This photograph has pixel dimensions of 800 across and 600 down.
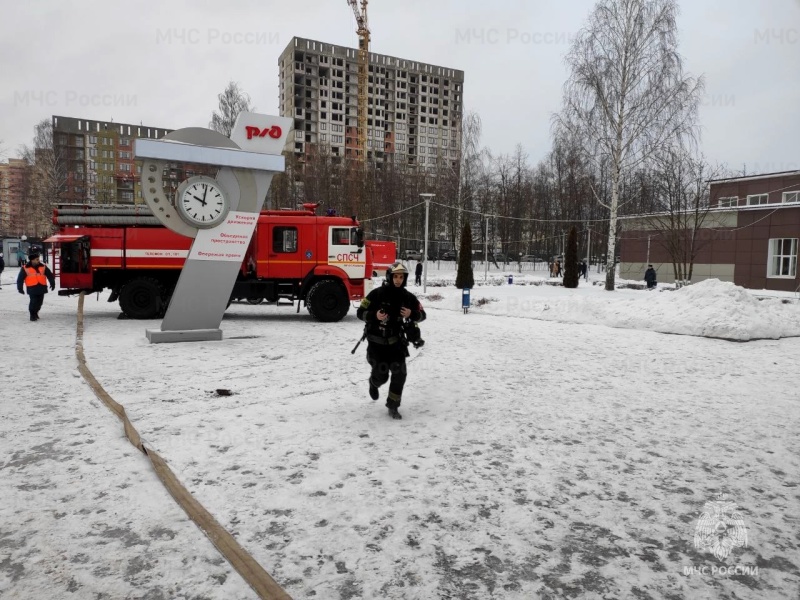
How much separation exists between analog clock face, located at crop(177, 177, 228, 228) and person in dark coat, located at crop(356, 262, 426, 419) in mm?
5663

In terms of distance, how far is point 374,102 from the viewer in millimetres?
104000

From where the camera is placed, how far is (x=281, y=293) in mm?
14266

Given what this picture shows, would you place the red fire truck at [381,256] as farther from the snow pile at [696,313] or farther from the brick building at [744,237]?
the brick building at [744,237]

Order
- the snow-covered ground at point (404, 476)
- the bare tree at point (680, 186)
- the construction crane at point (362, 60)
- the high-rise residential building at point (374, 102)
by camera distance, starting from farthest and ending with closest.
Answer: the high-rise residential building at point (374, 102), the construction crane at point (362, 60), the bare tree at point (680, 186), the snow-covered ground at point (404, 476)

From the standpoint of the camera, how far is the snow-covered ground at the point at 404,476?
2862 millimetres

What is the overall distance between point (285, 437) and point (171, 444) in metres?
1.03

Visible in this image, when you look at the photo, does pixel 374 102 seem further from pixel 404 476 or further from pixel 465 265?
pixel 404 476

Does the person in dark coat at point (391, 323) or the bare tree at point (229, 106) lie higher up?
the bare tree at point (229, 106)

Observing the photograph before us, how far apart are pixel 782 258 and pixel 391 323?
31490mm

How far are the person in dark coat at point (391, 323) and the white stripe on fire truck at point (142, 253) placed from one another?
10.1 meters

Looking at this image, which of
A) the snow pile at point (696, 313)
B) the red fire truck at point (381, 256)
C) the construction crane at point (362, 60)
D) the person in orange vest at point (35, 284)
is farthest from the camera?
the construction crane at point (362, 60)

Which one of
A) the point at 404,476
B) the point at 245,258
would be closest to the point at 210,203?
the point at 245,258

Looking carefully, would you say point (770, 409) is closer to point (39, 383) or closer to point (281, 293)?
point (39, 383)

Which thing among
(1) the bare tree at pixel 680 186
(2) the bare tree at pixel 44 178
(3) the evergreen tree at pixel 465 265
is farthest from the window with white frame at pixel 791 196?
(2) the bare tree at pixel 44 178
